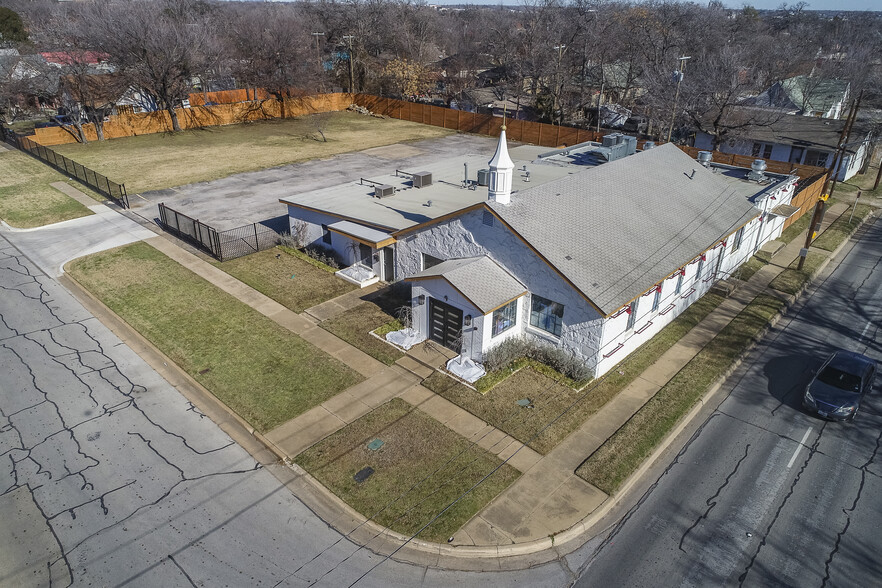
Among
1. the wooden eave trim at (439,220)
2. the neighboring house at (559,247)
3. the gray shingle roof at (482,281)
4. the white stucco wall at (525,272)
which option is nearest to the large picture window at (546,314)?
the neighboring house at (559,247)

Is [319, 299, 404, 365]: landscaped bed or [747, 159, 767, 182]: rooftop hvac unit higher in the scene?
[747, 159, 767, 182]: rooftop hvac unit

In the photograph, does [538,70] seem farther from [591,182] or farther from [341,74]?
[591,182]

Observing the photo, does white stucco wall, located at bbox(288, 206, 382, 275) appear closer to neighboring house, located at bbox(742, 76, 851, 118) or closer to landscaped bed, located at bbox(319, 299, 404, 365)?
landscaped bed, located at bbox(319, 299, 404, 365)

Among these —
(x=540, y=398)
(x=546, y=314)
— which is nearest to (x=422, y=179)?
(x=546, y=314)

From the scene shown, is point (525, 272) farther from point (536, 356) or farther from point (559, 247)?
point (536, 356)

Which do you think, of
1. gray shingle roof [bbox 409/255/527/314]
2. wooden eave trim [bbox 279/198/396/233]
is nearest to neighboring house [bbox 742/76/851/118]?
wooden eave trim [bbox 279/198/396/233]

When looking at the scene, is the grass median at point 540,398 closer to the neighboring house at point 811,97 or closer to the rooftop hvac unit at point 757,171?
the rooftop hvac unit at point 757,171
